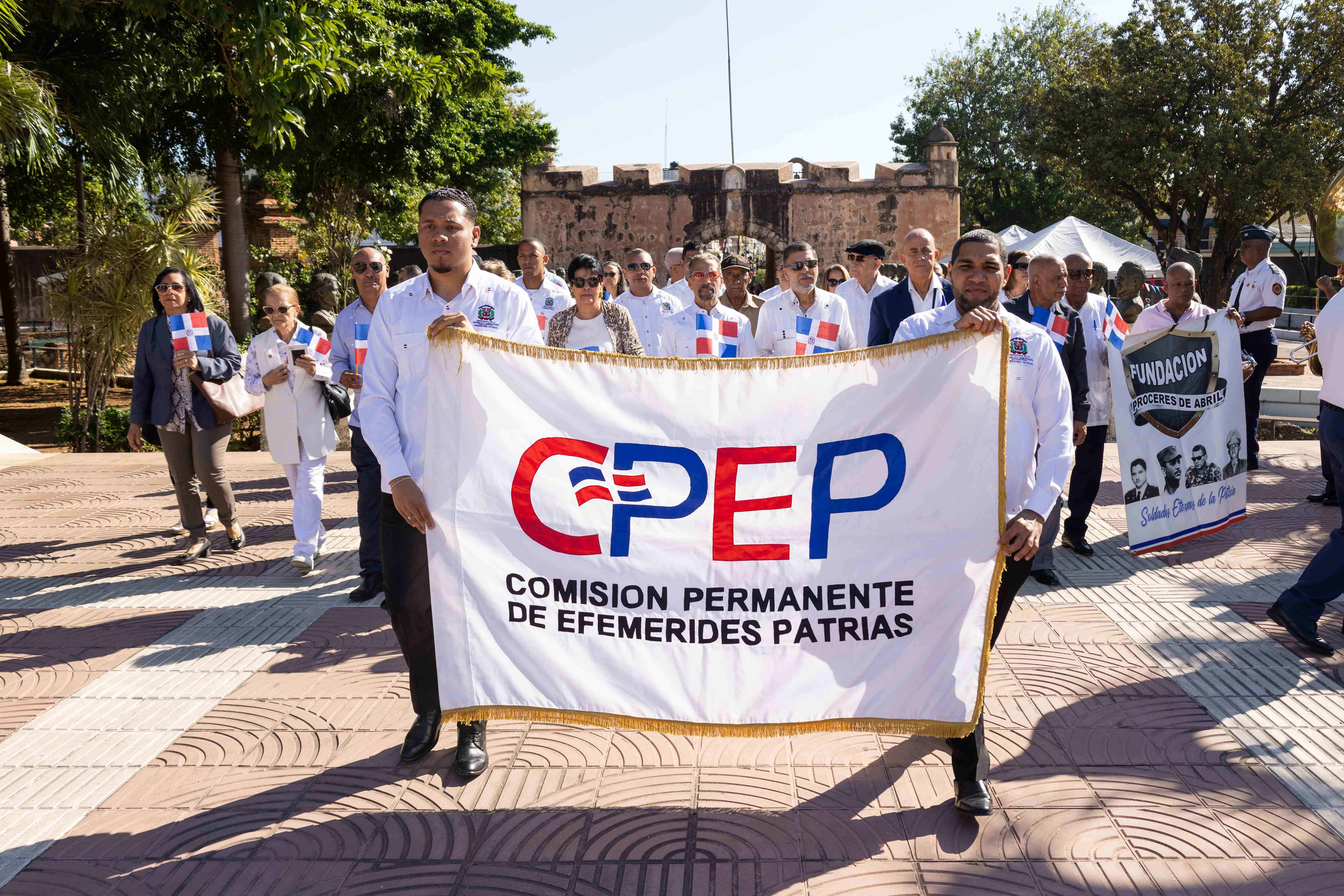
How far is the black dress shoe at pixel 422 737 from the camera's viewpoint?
3.94 meters

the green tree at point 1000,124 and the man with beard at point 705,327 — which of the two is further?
the green tree at point 1000,124

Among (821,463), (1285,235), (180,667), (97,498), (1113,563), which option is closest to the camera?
(821,463)

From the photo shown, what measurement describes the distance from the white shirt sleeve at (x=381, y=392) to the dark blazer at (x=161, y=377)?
12.4 feet

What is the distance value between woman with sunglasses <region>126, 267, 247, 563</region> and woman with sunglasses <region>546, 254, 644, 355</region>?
8.38 ft

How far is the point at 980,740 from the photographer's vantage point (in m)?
3.54

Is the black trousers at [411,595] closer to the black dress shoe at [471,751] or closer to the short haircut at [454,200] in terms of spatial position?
the black dress shoe at [471,751]

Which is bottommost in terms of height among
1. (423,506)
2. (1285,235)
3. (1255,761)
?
(1255,761)

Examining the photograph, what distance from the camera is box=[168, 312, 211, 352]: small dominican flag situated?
273 inches

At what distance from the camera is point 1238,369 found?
23.4 feet

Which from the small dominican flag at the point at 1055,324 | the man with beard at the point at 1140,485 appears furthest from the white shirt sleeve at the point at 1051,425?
the man with beard at the point at 1140,485

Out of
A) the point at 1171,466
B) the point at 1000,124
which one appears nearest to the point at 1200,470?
the point at 1171,466

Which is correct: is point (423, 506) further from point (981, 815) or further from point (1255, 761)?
point (1255, 761)

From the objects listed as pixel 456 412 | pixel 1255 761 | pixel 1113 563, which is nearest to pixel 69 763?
pixel 456 412

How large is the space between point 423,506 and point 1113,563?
5123mm
